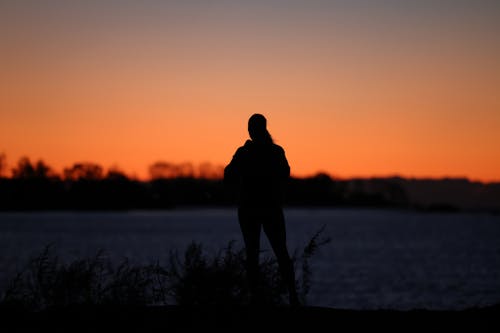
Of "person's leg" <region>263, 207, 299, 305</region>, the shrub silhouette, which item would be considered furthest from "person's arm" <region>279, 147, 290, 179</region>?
the shrub silhouette

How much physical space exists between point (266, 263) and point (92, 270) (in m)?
2.16

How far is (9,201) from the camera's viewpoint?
597ft

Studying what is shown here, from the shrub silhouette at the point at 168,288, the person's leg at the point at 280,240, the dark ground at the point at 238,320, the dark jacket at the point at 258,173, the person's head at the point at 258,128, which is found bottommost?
the dark ground at the point at 238,320

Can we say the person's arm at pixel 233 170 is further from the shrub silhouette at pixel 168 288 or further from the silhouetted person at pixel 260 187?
the shrub silhouette at pixel 168 288

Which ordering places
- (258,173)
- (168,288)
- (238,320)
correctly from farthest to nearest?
(168,288) → (258,173) → (238,320)

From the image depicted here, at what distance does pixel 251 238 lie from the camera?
25.9 ft

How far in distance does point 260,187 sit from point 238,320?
4.78 feet

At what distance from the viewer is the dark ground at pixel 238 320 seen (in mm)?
7109

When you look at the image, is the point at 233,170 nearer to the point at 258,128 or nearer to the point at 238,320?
the point at 258,128

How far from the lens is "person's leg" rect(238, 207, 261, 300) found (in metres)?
7.87

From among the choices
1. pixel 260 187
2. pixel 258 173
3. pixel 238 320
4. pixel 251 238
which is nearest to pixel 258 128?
pixel 258 173

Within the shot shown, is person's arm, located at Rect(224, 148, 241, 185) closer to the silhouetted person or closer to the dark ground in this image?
the silhouetted person

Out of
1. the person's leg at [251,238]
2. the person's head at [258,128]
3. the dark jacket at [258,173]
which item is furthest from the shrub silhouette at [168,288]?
the person's head at [258,128]

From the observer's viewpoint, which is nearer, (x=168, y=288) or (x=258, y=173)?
(x=258, y=173)
